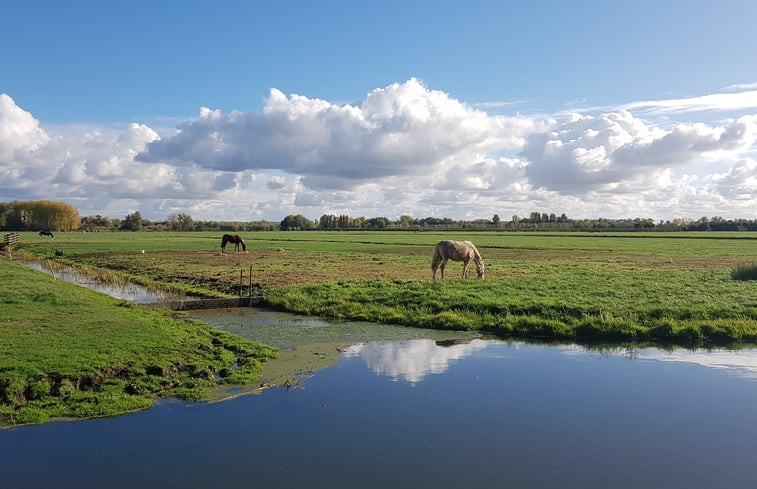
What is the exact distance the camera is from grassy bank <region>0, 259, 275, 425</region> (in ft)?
34.4

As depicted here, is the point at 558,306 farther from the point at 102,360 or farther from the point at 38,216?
the point at 38,216

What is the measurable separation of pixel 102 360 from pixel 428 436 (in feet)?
24.3

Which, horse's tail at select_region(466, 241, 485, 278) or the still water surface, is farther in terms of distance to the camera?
horse's tail at select_region(466, 241, 485, 278)

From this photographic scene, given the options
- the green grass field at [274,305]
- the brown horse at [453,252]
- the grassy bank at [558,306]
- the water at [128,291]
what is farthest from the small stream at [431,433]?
the brown horse at [453,252]

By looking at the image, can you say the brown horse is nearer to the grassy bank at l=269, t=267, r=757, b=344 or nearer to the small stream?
the grassy bank at l=269, t=267, r=757, b=344

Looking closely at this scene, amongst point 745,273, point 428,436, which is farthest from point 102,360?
point 745,273

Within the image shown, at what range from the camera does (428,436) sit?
9.45 meters

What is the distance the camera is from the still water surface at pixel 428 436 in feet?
26.2

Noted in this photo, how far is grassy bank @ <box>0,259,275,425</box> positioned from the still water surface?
0.70 metres

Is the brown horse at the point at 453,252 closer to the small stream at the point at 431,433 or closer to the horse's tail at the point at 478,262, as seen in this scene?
the horse's tail at the point at 478,262

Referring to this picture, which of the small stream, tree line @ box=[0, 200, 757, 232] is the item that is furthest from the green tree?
the small stream

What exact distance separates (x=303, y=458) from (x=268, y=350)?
7.01 metres

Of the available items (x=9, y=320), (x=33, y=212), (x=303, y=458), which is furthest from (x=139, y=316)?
(x=33, y=212)

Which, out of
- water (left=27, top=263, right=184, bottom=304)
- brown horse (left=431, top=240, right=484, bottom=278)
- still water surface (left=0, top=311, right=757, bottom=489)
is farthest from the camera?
brown horse (left=431, top=240, right=484, bottom=278)
